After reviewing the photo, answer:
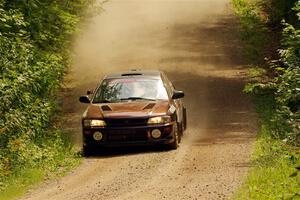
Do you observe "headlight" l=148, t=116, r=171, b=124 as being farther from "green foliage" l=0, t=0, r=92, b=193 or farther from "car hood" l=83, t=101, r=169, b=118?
"green foliage" l=0, t=0, r=92, b=193

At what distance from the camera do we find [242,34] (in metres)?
34.2

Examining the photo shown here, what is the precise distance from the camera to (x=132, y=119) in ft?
47.3

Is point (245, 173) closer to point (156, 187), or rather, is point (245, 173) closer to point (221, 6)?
point (156, 187)

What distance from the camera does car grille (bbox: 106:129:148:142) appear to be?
14500 millimetres

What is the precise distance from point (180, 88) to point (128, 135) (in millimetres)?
9998

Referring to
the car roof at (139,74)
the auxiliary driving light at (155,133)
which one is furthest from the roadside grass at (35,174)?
the car roof at (139,74)

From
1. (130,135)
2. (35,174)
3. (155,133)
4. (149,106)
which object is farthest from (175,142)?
(35,174)

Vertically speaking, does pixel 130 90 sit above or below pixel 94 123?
above

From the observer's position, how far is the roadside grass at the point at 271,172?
31.1 ft

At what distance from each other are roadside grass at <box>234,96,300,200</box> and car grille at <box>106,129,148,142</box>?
8.12 ft

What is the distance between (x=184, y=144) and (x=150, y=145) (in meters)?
1.27

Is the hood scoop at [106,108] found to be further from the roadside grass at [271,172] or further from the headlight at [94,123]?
the roadside grass at [271,172]

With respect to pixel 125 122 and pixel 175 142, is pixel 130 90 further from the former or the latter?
pixel 175 142

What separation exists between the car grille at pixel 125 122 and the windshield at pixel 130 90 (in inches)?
40.9
